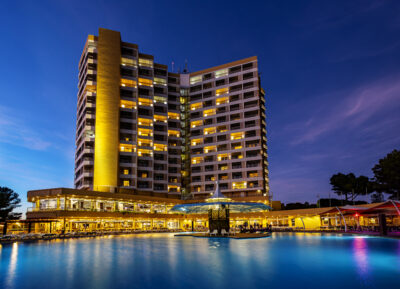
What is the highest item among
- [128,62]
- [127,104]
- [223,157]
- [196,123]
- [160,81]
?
[128,62]

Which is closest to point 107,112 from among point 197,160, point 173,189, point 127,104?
point 127,104

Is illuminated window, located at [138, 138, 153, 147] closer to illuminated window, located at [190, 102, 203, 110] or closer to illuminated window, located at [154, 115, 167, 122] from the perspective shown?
illuminated window, located at [154, 115, 167, 122]

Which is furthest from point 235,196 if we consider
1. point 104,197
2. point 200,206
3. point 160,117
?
point 200,206

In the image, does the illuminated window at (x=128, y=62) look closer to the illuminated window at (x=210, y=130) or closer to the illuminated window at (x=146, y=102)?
the illuminated window at (x=146, y=102)

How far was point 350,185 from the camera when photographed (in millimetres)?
102812

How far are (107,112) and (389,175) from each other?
66999mm

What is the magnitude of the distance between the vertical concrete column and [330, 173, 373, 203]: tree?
72.8 m

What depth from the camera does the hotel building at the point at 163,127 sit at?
7775 centimetres

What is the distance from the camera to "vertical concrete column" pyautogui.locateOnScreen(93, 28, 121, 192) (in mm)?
74812

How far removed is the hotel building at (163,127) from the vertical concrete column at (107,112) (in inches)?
8.8

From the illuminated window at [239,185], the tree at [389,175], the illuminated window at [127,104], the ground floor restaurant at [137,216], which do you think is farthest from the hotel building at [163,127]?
the tree at [389,175]

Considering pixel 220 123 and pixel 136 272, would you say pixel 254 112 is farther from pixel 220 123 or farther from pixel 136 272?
pixel 136 272

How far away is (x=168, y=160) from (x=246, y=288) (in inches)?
3335

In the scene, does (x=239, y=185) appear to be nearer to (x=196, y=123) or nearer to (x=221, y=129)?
(x=221, y=129)
